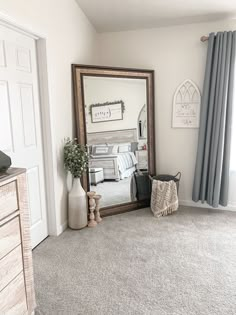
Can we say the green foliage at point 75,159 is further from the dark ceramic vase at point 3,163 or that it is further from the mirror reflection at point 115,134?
the dark ceramic vase at point 3,163

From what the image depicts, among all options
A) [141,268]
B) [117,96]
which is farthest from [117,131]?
[141,268]

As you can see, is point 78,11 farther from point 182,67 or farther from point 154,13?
point 182,67

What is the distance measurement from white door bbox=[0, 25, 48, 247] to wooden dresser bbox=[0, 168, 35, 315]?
79cm

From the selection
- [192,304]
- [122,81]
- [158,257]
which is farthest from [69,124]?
[192,304]

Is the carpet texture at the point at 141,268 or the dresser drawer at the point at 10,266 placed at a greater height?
the dresser drawer at the point at 10,266

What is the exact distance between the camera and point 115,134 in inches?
132

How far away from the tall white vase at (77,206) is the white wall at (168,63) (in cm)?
125

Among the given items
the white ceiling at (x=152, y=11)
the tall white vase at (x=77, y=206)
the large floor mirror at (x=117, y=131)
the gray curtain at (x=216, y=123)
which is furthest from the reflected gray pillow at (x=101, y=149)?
the white ceiling at (x=152, y=11)

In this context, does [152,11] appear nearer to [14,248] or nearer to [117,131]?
[117,131]

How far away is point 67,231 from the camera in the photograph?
296 centimetres

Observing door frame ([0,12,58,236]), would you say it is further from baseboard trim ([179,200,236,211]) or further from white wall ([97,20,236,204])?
baseboard trim ([179,200,236,211])

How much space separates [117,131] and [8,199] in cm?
208

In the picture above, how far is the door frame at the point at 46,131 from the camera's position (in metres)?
2.55

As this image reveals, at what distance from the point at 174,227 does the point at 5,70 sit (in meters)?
2.25
